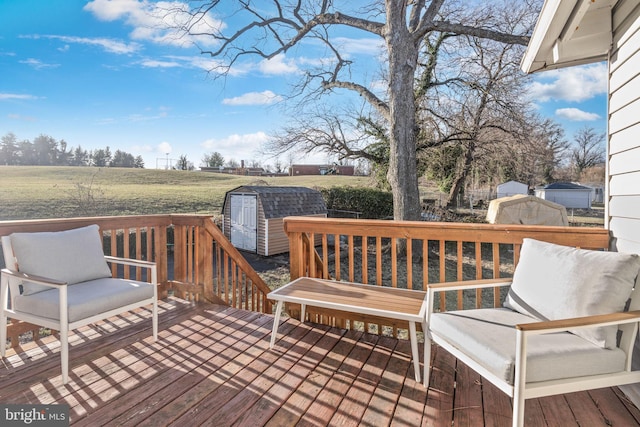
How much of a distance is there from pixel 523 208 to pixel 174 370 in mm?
10279

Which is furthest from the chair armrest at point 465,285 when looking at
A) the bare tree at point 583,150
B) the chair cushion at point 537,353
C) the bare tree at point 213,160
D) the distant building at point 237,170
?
the bare tree at point 213,160

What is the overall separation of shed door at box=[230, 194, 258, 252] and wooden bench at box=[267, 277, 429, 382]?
8408mm

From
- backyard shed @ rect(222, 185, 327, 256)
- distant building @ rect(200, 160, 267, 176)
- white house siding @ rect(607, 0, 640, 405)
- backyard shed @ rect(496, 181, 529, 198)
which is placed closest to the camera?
white house siding @ rect(607, 0, 640, 405)

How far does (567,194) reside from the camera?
1436 cm

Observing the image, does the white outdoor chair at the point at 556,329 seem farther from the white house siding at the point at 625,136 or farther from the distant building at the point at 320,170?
the distant building at the point at 320,170

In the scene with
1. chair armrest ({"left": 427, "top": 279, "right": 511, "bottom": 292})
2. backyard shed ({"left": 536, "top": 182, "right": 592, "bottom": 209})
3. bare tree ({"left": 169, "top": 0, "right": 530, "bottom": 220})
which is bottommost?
chair armrest ({"left": 427, "top": 279, "right": 511, "bottom": 292})

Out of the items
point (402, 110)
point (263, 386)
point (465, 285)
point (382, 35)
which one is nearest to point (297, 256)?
point (263, 386)

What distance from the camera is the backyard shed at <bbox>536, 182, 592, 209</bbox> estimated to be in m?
13.6

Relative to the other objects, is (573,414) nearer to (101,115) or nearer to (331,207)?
(331,207)

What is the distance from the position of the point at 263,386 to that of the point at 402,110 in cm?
694

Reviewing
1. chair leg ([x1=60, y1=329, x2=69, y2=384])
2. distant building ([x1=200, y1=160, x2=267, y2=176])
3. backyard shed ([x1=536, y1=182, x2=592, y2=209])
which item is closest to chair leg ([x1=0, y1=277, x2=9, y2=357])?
chair leg ([x1=60, y1=329, x2=69, y2=384])

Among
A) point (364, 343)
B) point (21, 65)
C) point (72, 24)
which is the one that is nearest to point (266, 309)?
point (364, 343)

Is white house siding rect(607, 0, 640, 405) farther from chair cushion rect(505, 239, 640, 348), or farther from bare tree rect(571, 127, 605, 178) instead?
bare tree rect(571, 127, 605, 178)
